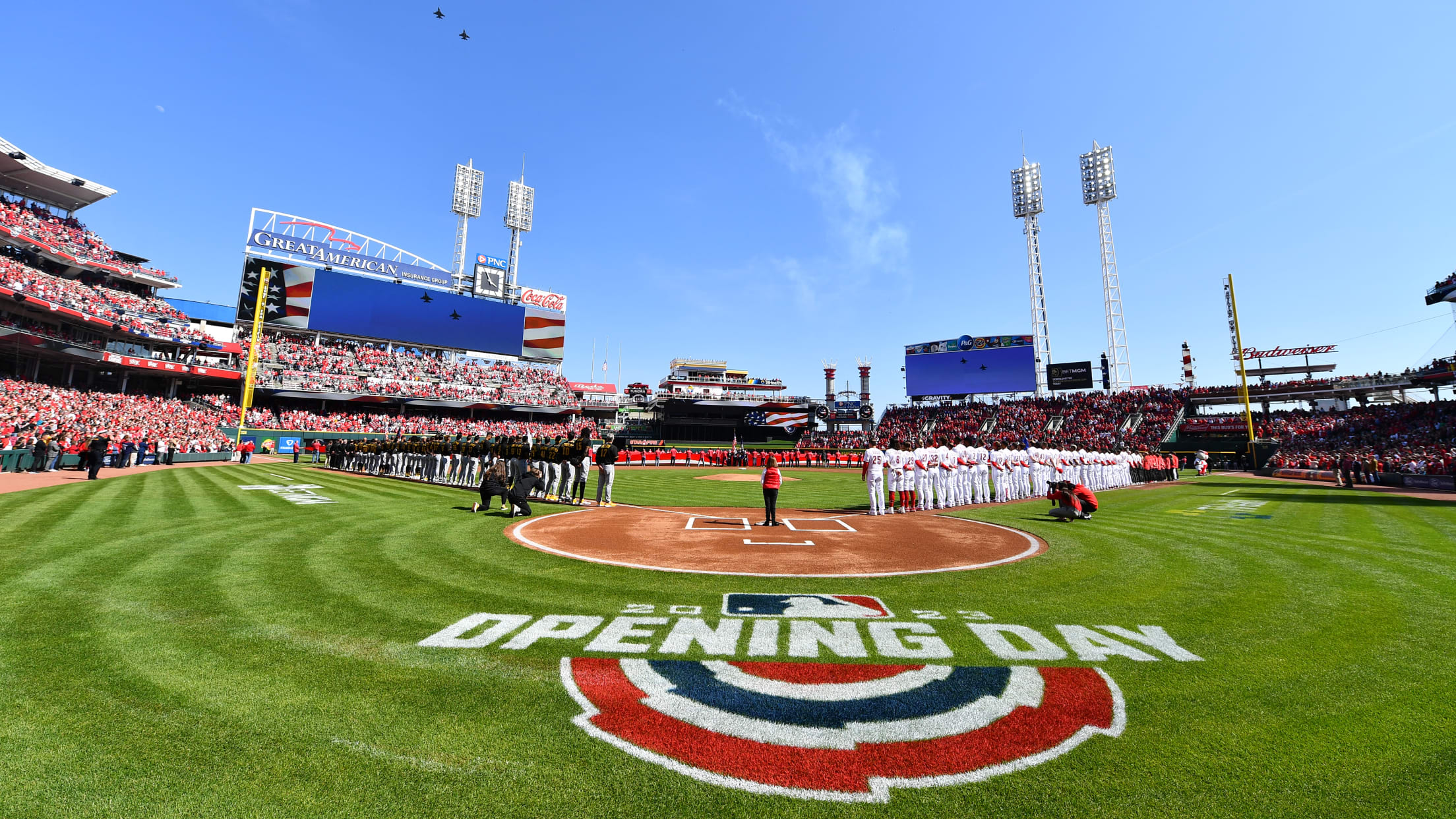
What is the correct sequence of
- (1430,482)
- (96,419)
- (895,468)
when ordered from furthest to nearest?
1. (96,419)
2. (1430,482)
3. (895,468)

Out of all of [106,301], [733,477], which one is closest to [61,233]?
[106,301]

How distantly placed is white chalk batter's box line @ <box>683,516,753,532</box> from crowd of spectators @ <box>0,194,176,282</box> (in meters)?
58.7

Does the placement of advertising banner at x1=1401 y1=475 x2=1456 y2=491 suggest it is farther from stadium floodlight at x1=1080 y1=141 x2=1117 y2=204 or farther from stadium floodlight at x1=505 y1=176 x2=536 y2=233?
stadium floodlight at x1=505 y1=176 x2=536 y2=233

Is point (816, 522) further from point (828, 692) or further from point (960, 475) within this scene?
point (828, 692)

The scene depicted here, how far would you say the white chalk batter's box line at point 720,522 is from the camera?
12.3 metres

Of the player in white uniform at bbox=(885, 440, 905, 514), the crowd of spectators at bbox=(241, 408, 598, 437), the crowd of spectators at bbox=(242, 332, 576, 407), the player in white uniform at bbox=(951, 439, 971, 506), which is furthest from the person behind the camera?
the crowd of spectators at bbox=(242, 332, 576, 407)

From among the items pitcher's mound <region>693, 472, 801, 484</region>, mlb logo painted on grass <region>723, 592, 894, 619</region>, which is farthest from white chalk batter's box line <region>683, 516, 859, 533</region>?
pitcher's mound <region>693, 472, 801, 484</region>

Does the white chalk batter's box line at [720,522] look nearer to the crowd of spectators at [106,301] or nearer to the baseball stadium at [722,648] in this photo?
the baseball stadium at [722,648]

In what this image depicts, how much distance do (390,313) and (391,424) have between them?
59.8ft

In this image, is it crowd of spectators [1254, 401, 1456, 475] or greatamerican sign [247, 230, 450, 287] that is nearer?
crowd of spectators [1254, 401, 1456, 475]

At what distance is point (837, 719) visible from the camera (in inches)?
145

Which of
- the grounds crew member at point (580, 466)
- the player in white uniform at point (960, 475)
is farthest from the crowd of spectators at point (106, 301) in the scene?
the player in white uniform at point (960, 475)

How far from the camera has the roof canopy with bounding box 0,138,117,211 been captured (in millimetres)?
44094

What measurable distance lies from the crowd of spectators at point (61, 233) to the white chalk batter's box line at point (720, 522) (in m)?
58.7
